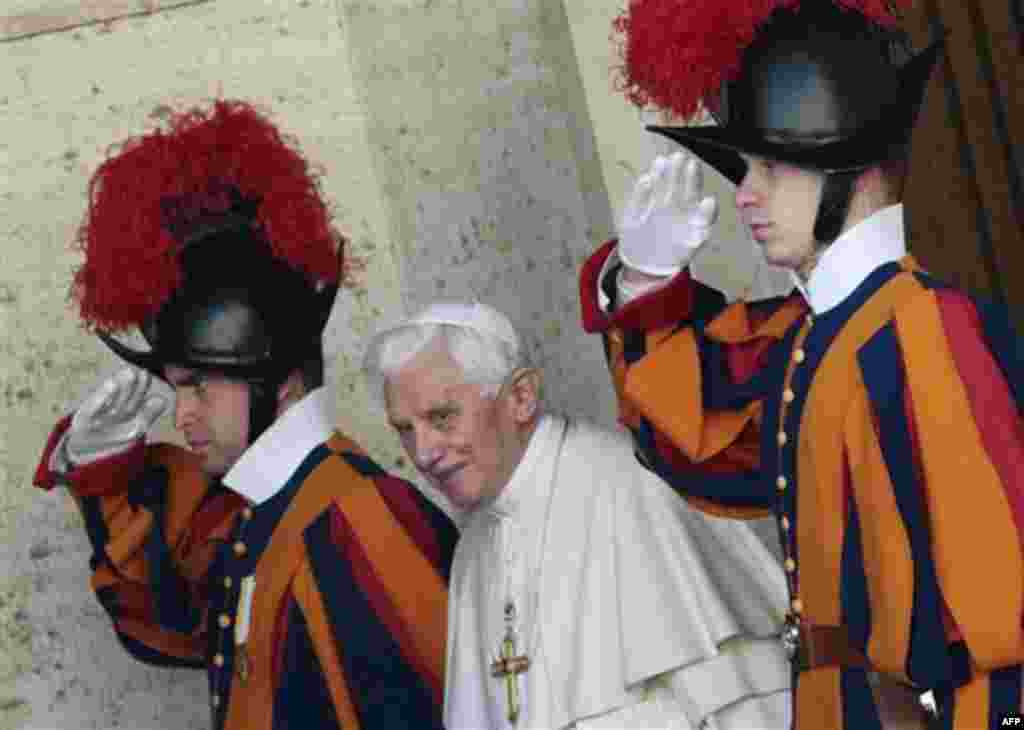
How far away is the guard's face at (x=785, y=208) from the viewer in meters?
3.17

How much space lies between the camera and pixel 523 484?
3.61m

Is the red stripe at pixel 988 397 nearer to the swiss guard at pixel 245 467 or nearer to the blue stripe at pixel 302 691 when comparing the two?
the swiss guard at pixel 245 467

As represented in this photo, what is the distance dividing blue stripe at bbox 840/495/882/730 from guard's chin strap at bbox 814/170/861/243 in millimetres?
378

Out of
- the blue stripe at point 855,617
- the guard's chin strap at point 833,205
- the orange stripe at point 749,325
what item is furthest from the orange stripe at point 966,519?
the orange stripe at point 749,325

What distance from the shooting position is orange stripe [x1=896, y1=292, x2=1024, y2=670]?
284 centimetres

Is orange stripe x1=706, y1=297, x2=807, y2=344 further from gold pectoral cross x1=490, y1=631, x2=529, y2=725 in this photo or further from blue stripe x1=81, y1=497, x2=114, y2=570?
blue stripe x1=81, y1=497, x2=114, y2=570

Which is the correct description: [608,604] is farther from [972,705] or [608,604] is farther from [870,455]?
[972,705]

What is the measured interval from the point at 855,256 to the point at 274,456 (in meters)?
1.22

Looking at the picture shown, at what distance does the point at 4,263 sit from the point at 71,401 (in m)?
0.33

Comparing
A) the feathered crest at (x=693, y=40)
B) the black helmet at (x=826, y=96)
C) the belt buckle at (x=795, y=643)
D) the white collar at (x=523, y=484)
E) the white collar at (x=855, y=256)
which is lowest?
the belt buckle at (x=795, y=643)

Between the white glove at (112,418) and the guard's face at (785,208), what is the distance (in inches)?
55.8

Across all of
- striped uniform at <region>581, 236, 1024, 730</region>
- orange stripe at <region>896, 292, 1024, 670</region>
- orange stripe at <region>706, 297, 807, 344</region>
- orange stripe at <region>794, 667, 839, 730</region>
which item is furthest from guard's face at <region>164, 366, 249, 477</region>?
orange stripe at <region>896, 292, 1024, 670</region>

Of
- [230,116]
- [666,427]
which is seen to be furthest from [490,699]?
[230,116]

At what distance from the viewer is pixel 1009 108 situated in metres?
4.25
